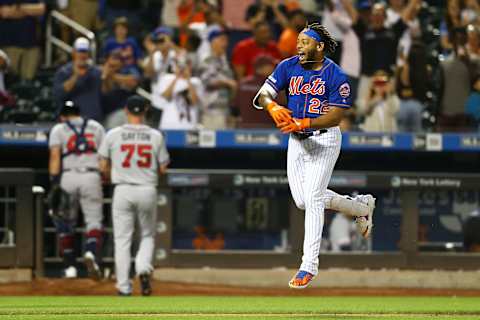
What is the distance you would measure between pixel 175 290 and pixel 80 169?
1.70 metres

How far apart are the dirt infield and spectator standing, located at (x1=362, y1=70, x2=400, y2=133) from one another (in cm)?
194

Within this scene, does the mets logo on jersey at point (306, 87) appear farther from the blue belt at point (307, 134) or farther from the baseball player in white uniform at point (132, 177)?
the baseball player in white uniform at point (132, 177)

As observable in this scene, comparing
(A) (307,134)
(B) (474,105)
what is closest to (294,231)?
(B) (474,105)

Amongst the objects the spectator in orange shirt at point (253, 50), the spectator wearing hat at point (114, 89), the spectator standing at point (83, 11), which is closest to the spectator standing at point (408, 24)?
the spectator in orange shirt at point (253, 50)

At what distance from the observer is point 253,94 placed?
44.1 feet

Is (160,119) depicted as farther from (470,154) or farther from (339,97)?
(339,97)

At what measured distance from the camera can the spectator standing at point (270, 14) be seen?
14633mm

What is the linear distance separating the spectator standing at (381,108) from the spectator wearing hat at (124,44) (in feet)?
9.41

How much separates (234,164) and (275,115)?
611cm

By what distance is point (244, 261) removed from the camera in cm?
1318

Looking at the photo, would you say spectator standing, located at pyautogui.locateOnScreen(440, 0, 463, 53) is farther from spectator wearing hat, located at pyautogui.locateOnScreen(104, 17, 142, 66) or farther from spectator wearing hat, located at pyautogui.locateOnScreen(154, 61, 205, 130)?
spectator wearing hat, located at pyautogui.locateOnScreen(104, 17, 142, 66)

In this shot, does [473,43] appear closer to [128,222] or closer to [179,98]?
[179,98]

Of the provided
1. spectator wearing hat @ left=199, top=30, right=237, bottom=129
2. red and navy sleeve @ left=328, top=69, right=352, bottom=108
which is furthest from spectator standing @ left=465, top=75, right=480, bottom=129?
red and navy sleeve @ left=328, top=69, right=352, bottom=108

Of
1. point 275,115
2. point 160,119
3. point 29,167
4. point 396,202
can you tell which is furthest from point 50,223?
point 275,115
